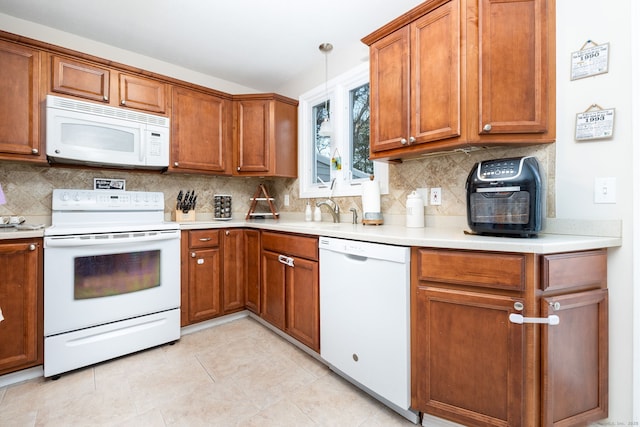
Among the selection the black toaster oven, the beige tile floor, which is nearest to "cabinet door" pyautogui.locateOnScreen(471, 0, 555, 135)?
the black toaster oven

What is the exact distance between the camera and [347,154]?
108 inches

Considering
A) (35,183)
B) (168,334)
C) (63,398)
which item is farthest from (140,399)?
(35,183)

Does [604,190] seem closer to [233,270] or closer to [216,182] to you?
[233,270]

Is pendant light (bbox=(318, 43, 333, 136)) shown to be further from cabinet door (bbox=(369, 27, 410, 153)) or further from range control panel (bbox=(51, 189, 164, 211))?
range control panel (bbox=(51, 189, 164, 211))

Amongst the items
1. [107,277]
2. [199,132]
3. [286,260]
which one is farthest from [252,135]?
[107,277]

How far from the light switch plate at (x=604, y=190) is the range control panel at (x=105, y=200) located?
10.3 ft

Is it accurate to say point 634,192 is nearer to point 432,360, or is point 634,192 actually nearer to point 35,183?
point 432,360

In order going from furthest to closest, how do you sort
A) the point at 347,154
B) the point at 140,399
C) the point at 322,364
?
the point at 347,154, the point at 322,364, the point at 140,399

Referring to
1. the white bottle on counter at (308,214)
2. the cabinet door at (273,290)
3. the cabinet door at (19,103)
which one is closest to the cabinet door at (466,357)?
the cabinet door at (273,290)

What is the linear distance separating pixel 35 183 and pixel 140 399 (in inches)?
74.1

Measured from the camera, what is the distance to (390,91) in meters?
1.90

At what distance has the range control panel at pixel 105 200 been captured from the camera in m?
2.29

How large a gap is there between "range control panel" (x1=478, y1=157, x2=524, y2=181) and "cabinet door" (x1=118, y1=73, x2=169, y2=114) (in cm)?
257

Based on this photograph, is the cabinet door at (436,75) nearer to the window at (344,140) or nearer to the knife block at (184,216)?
the window at (344,140)
